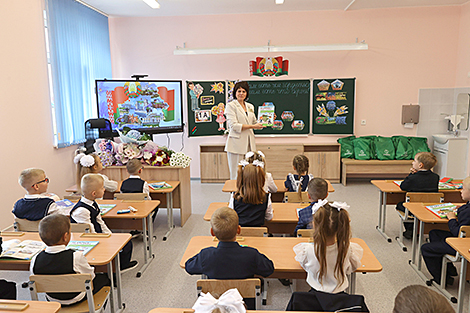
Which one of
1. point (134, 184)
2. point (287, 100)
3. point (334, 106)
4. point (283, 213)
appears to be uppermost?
point (287, 100)

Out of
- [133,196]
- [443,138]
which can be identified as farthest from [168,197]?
[443,138]

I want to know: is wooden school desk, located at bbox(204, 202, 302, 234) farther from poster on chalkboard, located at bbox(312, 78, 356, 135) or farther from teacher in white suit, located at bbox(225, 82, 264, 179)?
poster on chalkboard, located at bbox(312, 78, 356, 135)

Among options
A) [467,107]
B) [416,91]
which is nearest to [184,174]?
[416,91]

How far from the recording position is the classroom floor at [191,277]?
278cm

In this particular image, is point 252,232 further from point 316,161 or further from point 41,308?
point 316,161

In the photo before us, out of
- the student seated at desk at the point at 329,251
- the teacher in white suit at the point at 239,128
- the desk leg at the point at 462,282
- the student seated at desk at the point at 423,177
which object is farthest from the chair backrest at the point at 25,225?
the student seated at desk at the point at 423,177

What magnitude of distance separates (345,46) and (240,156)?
286 centimetres

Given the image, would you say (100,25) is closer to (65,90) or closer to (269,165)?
(65,90)

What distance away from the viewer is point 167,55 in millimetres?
7004

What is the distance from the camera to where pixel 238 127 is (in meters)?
4.60

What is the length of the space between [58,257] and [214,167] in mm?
4907

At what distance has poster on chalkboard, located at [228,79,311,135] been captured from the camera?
6.94 metres

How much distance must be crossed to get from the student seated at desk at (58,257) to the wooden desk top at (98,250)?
114 mm

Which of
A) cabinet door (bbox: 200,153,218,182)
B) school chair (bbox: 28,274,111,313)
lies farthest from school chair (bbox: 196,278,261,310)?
cabinet door (bbox: 200,153,218,182)
